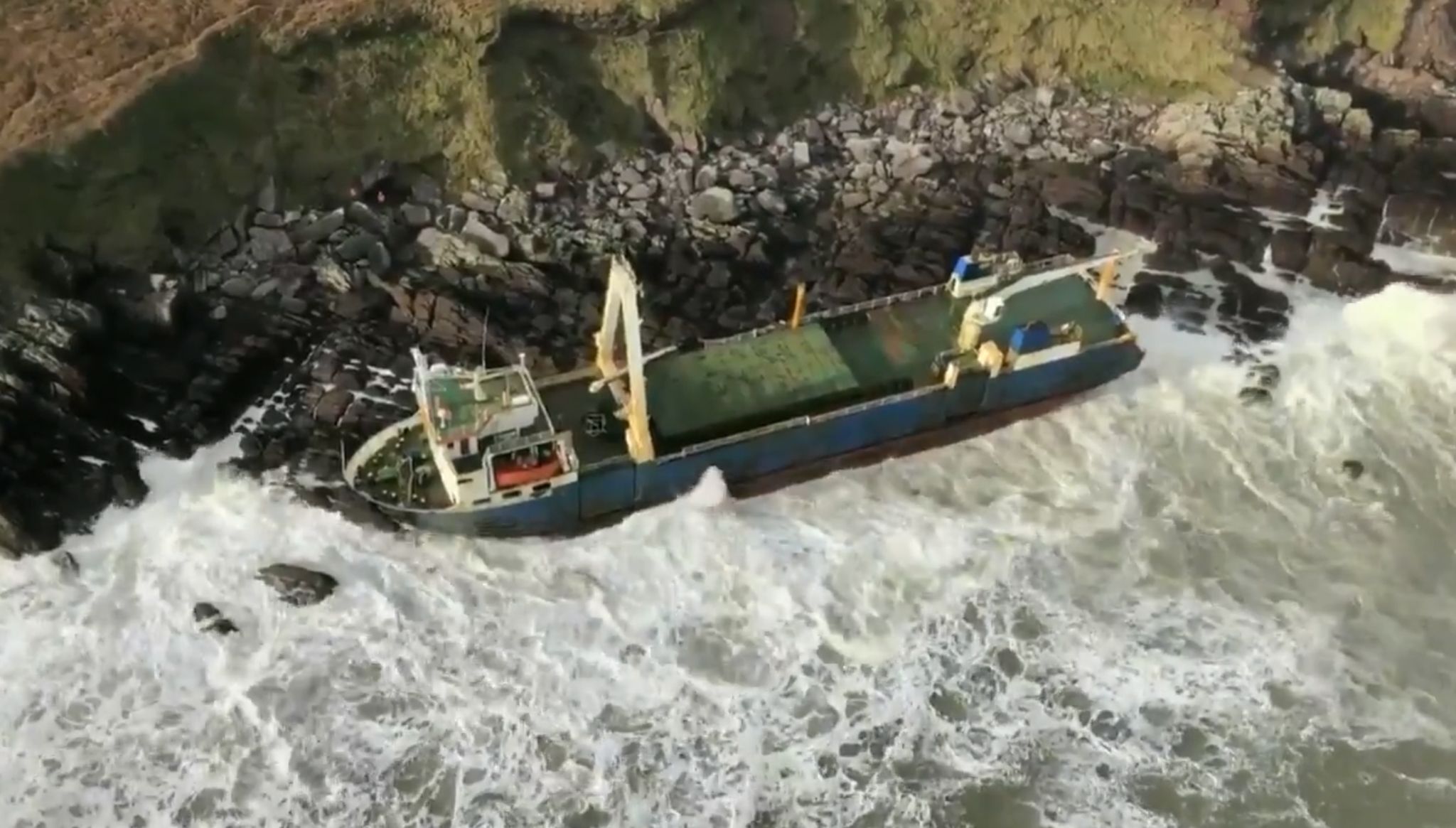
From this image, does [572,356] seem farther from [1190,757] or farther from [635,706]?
[1190,757]

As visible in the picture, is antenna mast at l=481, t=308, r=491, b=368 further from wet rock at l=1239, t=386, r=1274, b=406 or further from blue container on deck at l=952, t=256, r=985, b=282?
wet rock at l=1239, t=386, r=1274, b=406

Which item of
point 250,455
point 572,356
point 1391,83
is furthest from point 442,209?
point 1391,83

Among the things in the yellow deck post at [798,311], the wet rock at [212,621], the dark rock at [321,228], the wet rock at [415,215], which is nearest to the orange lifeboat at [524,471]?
the wet rock at [212,621]

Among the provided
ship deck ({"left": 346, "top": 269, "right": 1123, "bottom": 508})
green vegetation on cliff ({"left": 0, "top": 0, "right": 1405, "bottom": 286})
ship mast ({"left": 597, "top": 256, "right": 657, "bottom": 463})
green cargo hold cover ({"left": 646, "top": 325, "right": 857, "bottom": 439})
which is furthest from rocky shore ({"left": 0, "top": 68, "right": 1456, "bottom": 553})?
ship mast ({"left": 597, "top": 256, "right": 657, "bottom": 463})

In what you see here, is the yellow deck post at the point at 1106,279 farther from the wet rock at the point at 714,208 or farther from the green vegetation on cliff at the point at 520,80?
the green vegetation on cliff at the point at 520,80

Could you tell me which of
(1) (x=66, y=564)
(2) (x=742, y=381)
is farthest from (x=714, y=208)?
(1) (x=66, y=564)

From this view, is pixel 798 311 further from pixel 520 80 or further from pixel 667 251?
pixel 520 80
